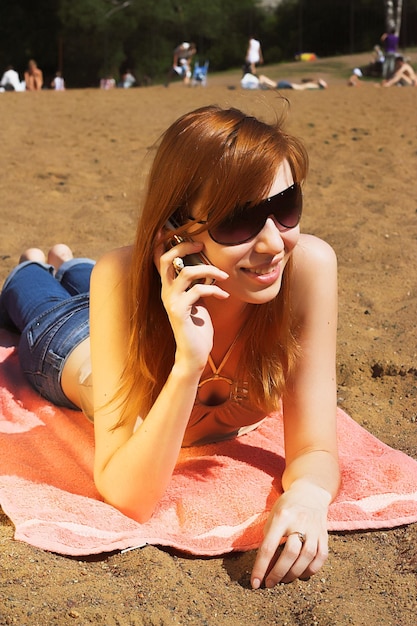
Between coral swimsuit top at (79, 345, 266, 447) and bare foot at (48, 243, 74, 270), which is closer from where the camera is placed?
coral swimsuit top at (79, 345, 266, 447)

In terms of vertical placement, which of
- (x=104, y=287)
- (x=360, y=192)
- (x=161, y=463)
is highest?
(x=104, y=287)

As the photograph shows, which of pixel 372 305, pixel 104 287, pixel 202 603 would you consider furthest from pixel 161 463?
pixel 372 305

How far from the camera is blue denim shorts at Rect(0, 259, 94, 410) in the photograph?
10.5 ft

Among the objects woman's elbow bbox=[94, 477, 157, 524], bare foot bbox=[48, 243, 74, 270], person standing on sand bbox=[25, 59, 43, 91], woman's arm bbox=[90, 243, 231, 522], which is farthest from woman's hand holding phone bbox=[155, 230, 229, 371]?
person standing on sand bbox=[25, 59, 43, 91]

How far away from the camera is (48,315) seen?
3373mm

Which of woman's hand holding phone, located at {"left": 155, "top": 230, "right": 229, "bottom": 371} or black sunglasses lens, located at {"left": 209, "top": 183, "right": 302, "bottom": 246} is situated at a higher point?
black sunglasses lens, located at {"left": 209, "top": 183, "right": 302, "bottom": 246}

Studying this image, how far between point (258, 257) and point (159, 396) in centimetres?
47

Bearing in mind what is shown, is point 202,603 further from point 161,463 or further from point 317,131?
point 317,131

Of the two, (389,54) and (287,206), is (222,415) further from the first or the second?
(389,54)

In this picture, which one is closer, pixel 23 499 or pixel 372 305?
pixel 23 499

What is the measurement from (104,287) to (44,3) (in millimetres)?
32791

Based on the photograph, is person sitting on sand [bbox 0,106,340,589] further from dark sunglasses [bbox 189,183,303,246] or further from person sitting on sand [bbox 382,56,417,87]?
person sitting on sand [bbox 382,56,417,87]

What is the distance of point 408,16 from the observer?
86.3ft

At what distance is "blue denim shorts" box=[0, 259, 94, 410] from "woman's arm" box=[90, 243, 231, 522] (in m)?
0.77
